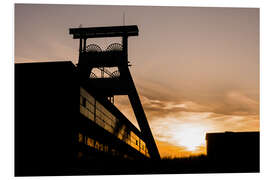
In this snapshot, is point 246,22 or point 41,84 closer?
point 41,84

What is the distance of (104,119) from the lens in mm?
27297

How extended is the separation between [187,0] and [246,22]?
3698 millimetres

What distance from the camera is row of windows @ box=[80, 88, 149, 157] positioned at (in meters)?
22.1

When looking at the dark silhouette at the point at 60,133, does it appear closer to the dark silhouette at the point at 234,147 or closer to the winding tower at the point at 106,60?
the dark silhouette at the point at 234,147

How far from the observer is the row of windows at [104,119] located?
22.1 metres

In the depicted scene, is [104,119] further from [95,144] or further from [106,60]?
[106,60]

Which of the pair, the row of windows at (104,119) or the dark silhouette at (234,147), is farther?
the row of windows at (104,119)

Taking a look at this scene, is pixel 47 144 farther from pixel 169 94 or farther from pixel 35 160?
pixel 169 94

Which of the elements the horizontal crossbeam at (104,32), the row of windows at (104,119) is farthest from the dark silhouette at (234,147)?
the horizontal crossbeam at (104,32)

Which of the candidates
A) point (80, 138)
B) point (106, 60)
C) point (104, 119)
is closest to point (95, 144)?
point (104, 119)

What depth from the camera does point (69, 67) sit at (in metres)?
19.2

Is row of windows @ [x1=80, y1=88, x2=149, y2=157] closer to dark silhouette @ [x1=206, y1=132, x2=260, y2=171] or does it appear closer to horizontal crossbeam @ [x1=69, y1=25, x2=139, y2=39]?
horizontal crossbeam @ [x1=69, y1=25, x2=139, y2=39]

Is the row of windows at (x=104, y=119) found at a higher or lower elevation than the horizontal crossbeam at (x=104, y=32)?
lower
